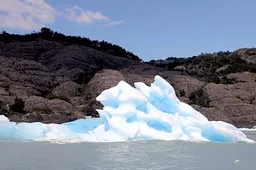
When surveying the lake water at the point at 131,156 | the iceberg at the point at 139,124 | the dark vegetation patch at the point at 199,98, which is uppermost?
the dark vegetation patch at the point at 199,98

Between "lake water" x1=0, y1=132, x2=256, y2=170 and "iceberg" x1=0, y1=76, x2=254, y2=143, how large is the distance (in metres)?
1.04

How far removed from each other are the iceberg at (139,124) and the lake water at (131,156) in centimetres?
104

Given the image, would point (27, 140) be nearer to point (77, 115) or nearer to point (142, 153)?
point (142, 153)

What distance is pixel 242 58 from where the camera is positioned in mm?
107438

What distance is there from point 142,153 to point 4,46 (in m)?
73.5

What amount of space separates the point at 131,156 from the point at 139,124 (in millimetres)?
7513

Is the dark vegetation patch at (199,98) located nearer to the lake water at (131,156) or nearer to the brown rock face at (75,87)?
the brown rock face at (75,87)

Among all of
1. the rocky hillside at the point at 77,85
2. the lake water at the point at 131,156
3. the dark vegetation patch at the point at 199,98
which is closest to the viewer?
the lake water at the point at 131,156

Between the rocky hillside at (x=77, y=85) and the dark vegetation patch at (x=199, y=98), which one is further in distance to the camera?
the dark vegetation patch at (x=199, y=98)

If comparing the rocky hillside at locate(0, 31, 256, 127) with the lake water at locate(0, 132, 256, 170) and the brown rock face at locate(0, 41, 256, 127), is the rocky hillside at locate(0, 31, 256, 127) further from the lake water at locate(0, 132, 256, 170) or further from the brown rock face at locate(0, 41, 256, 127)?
the lake water at locate(0, 132, 256, 170)

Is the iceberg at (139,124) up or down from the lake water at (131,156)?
up

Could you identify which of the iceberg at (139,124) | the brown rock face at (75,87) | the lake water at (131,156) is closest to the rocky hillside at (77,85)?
the brown rock face at (75,87)

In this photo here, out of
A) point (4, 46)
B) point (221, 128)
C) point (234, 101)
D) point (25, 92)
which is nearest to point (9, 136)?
point (221, 128)

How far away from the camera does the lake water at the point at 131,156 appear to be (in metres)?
17.6
